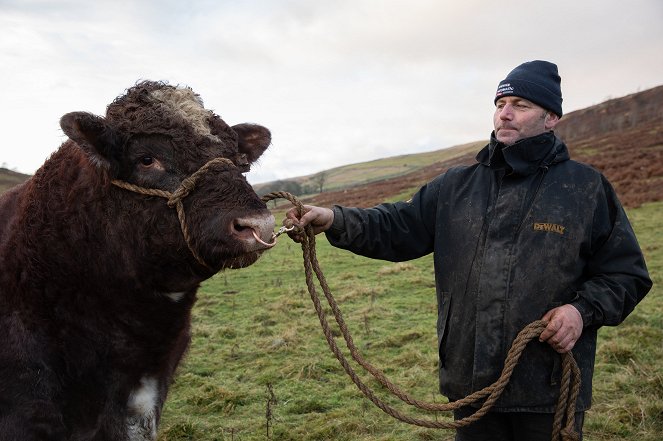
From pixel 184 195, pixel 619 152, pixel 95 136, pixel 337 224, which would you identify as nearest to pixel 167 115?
pixel 95 136

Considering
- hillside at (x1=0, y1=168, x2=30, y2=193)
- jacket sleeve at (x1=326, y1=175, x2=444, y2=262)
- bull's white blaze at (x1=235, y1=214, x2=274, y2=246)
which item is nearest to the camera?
bull's white blaze at (x1=235, y1=214, x2=274, y2=246)

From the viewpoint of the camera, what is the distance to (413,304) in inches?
439

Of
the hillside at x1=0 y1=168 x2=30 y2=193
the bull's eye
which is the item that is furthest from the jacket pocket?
the hillside at x1=0 y1=168 x2=30 y2=193

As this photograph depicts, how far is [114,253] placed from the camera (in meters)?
3.34

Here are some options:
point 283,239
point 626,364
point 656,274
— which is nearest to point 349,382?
point 626,364

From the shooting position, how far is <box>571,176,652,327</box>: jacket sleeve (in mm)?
3402

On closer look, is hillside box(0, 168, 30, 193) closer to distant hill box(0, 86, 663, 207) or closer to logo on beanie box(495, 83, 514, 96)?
distant hill box(0, 86, 663, 207)

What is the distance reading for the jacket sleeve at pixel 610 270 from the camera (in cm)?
340

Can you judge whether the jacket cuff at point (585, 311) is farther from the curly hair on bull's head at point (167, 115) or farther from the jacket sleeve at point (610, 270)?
the curly hair on bull's head at point (167, 115)

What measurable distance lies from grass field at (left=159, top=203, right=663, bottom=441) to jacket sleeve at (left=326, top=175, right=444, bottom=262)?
194 centimetres

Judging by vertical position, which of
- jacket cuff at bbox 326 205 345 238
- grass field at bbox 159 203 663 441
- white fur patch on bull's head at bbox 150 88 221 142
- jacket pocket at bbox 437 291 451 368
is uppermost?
white fur patch on bull's head at bbox 150 88 221 142

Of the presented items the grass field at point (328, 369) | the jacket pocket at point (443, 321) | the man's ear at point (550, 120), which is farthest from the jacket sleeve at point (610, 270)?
the grass field at point (328, 369)

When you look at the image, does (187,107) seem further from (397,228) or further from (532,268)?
(532,268)

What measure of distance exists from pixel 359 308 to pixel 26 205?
8.04 meters
